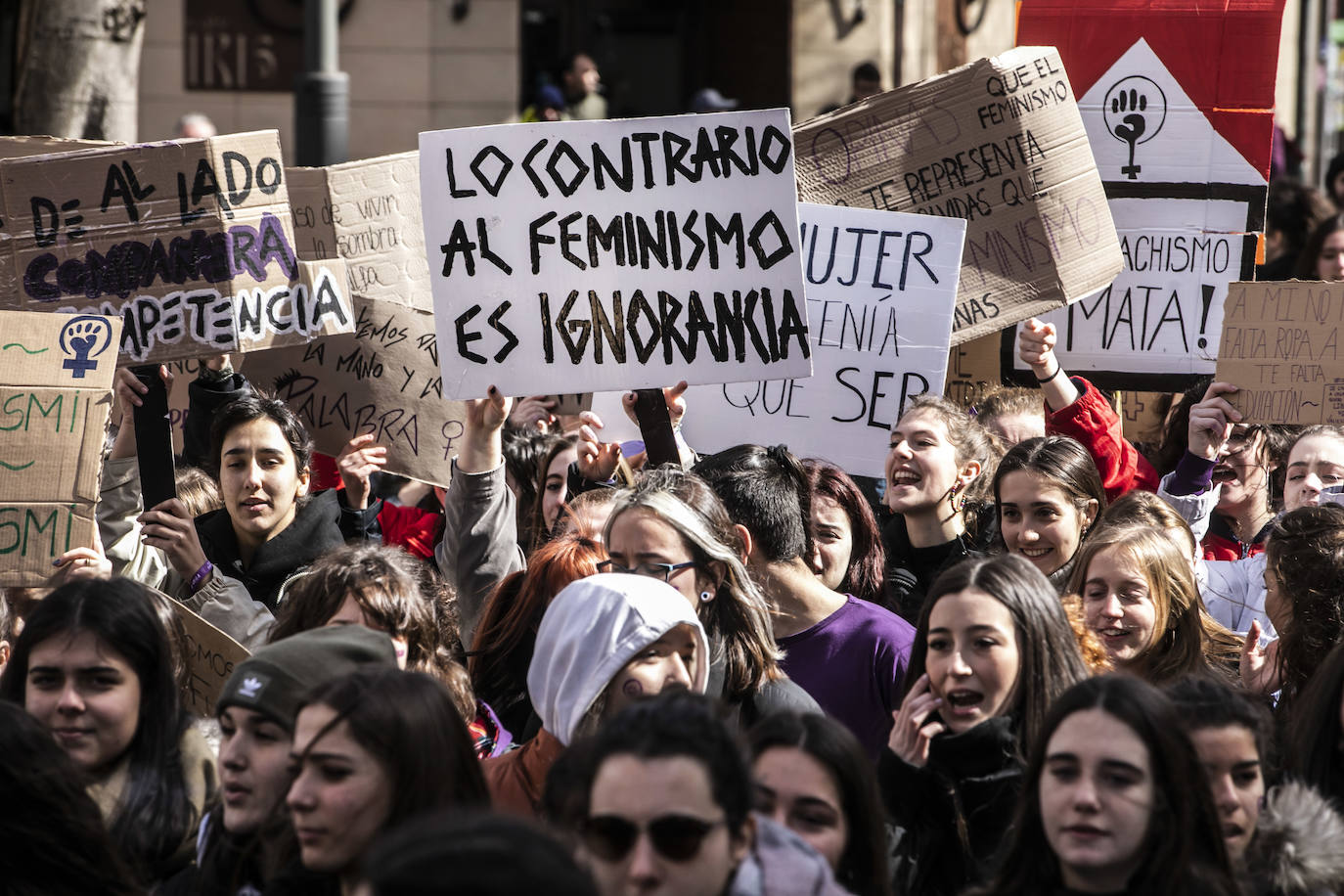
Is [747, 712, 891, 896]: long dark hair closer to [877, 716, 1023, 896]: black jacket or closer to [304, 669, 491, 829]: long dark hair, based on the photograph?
[877, 716, 1023, 896]: black jacket

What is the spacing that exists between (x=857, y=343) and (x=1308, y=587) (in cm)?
189

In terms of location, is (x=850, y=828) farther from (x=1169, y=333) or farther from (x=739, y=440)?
(x=1169, y=333)

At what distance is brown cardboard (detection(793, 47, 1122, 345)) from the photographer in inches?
232

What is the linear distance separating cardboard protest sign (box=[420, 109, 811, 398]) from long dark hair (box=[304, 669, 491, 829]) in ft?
7.12

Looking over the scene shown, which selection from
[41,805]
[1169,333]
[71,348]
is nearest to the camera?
[41,805]

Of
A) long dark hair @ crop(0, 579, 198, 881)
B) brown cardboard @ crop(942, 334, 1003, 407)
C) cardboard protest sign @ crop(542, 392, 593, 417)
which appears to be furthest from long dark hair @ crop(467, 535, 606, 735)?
brown cardboard @ crop(942, 334, 1003, 407)

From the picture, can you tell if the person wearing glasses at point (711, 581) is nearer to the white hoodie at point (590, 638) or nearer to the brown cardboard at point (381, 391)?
the white hoodie at point (590, 638)

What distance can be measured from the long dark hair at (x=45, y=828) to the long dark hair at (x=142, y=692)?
344 millimetres

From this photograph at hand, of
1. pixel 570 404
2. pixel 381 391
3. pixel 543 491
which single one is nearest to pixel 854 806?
pixel 543 491

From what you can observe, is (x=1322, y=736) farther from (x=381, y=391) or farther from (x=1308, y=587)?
(x=381, y=391)

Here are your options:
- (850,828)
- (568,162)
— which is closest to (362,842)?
(850,828)

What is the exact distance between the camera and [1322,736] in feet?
11.2

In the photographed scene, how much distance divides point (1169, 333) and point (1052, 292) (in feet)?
1.80

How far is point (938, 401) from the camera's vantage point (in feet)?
17.2
